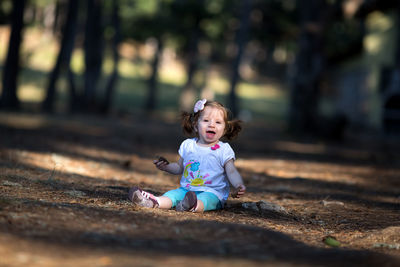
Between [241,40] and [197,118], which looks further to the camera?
[241,40]

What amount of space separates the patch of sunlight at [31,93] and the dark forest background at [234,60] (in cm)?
8

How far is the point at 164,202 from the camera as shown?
15.4 ft

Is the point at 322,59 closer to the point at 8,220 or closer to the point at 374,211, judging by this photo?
the point at 374,211

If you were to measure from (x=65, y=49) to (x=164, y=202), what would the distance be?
17.8 meters

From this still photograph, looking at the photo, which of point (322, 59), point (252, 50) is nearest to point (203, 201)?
point (322, 59)

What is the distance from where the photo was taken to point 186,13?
31.1 metres

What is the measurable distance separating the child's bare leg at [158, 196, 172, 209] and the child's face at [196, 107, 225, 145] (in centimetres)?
70

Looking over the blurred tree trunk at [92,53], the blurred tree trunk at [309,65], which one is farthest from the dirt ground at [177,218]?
the blurred tree trunk at [92,53]

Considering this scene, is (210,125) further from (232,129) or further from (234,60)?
(234,60)

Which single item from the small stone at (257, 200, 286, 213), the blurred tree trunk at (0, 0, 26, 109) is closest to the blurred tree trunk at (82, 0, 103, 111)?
the blurred tree trunk at (0, 0, 26, 109)

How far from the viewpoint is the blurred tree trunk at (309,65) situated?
1812 cm

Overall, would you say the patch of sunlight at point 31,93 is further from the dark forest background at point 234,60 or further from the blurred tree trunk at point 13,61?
the blurred tree trunk at point 13,61

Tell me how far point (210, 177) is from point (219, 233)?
1.40 metres

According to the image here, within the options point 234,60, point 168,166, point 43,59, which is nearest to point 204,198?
point 168,166
